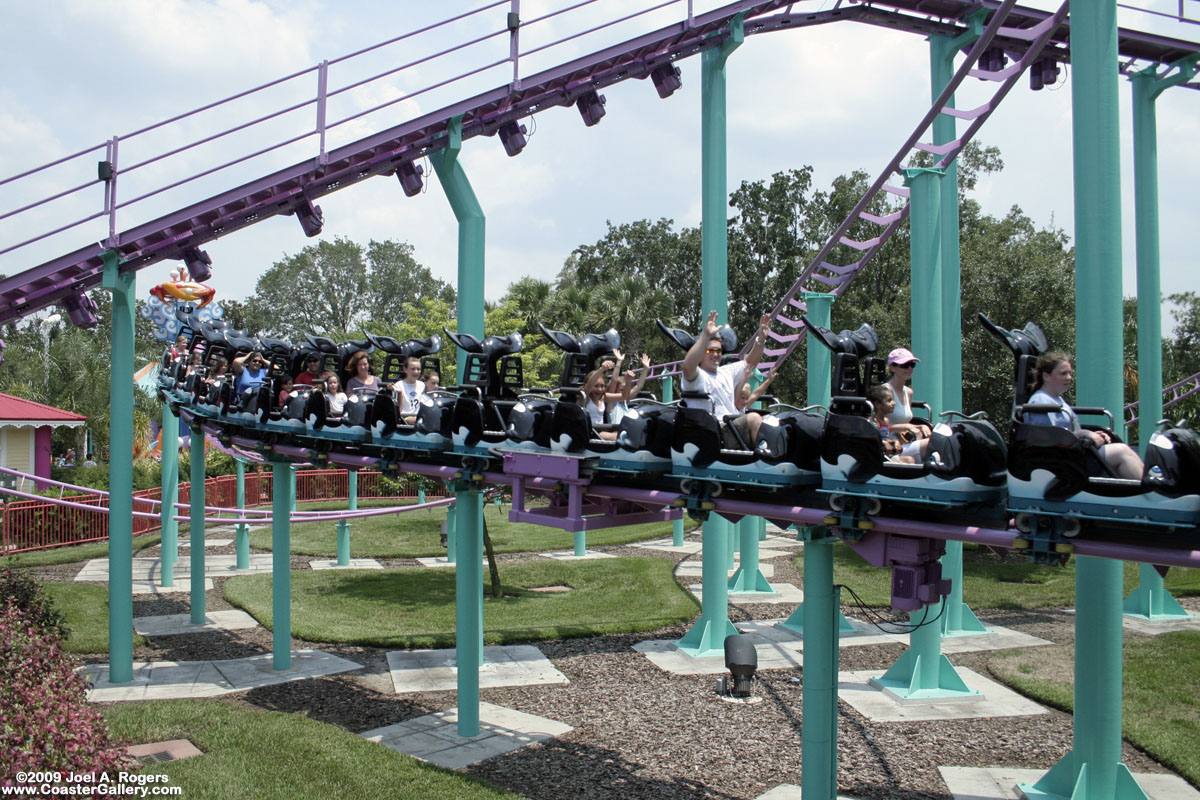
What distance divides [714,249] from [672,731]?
507cm

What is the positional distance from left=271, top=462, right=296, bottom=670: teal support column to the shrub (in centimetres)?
345

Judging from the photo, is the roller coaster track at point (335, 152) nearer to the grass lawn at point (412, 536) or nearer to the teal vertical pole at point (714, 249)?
the teal vertical pole at point (714, 249)

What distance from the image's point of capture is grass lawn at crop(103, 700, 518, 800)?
6.37 metres

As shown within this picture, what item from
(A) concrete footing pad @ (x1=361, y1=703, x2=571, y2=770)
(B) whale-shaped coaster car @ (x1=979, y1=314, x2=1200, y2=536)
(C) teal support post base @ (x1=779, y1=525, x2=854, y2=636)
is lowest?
(A) concrete footing pad @ (x1=361, y1=703, x2=571, y2=770)

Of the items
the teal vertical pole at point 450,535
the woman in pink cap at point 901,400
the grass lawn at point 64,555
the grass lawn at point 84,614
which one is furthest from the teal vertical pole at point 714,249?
the grass lawn at point 64,555

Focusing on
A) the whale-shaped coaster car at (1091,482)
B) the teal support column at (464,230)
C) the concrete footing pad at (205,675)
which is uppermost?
the teal support column at (464,230)

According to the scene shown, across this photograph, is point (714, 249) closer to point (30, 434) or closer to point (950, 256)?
point (950, 256)

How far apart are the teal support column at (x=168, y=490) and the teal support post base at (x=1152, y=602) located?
13.6 metres

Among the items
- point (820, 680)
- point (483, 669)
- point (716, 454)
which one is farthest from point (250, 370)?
point (820, 680)

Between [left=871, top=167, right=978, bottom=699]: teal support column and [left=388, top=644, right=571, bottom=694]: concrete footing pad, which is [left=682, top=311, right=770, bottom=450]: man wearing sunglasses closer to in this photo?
[left=871, top=167, right=978, bottom=699]: teal support column

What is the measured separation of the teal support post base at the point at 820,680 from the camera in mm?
5305

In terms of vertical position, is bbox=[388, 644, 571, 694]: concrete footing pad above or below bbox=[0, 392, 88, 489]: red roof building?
below

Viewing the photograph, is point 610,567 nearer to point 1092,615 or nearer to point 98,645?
point 98,645

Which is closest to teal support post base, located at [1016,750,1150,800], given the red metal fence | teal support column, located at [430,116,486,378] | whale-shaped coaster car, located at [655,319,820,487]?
whale-shaped coaster car, located at [655,319,820,487]
